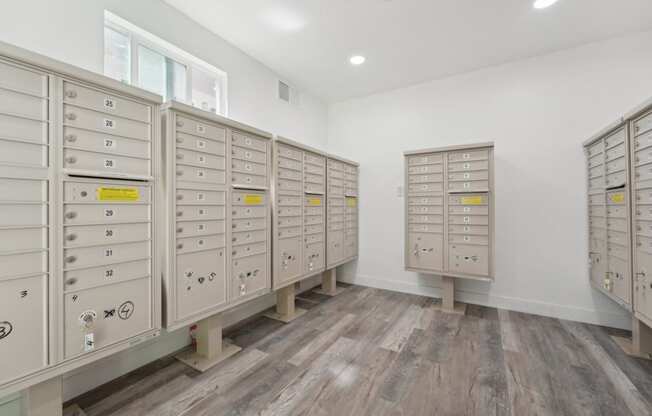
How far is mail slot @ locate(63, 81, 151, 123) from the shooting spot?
1.25 m

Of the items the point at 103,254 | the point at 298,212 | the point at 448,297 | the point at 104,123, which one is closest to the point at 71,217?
the point at 103,254

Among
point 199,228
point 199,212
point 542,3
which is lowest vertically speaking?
point 199,228

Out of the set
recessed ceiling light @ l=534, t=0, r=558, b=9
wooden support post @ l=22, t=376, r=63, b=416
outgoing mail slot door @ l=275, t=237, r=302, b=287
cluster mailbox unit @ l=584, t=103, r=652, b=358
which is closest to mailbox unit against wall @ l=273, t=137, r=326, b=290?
outgoing mail slot door @ l=275, t=237, r=302, b=287

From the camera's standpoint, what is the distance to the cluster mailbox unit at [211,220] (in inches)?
64.7

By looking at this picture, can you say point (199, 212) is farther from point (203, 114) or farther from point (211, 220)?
point (203, 114)

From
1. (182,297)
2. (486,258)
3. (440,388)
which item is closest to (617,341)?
(486,258)

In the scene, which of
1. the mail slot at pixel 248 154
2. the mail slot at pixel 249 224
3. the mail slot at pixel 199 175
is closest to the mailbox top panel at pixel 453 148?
the mail slot at pixel 248 154

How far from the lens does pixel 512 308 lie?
2.93m

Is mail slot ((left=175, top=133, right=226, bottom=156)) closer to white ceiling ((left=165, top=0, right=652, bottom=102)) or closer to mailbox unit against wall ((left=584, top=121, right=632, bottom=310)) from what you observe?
white ceiling ((left=165, top=0, right=652, bottom=102))

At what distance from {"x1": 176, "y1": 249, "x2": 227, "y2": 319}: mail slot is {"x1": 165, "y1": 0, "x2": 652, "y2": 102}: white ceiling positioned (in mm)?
2011

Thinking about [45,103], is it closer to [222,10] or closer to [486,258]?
[222,10]

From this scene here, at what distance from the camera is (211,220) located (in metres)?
1.85

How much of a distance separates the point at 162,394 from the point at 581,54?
183 inches

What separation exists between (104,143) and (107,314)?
0.89 metres
